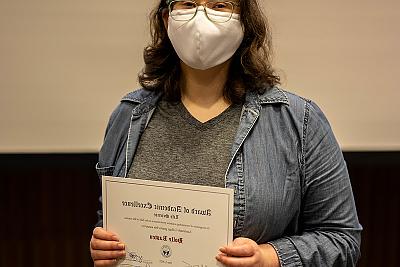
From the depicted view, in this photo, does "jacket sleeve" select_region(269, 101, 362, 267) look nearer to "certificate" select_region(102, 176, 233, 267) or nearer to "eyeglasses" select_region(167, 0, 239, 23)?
"certificate" select_region(102, 176, 233, 267)

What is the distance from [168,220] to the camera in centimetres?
93

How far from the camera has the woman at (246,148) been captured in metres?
0.93

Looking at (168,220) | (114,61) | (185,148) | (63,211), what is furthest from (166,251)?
(63,211)

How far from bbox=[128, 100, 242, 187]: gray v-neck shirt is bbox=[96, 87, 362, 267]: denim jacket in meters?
0.02

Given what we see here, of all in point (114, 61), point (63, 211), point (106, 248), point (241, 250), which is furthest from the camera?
point (63, 211)

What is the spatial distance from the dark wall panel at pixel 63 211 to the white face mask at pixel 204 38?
3.52 feet

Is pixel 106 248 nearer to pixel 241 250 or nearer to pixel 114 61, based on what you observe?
pixel 241 250

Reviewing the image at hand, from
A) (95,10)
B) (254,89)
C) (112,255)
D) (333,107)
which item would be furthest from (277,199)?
(95,10)

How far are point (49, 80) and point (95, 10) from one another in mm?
273

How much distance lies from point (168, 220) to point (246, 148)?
A: 20 centimetres

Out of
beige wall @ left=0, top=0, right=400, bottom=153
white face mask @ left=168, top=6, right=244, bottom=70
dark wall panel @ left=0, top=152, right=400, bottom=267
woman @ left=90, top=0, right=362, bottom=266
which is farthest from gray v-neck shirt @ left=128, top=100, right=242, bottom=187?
dark wall panel @ left=0, top=152, right=400, bottom=267

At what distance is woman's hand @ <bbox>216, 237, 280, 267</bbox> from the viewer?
34.7 inches

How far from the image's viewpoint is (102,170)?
108cm

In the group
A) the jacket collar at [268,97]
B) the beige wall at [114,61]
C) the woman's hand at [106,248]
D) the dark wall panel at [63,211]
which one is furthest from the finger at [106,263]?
the dark wall panel at [63,211]
